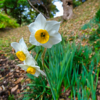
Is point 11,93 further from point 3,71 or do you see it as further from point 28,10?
point 28,10

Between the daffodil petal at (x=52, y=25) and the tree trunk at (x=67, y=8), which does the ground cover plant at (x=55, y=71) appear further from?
the tree trunk at (x=67, y=8)

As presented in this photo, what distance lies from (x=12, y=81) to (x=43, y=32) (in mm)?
1319

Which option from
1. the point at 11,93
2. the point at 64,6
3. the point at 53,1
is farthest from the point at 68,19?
the point at 53,1

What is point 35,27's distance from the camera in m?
0.51

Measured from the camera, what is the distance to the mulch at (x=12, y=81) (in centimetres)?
124

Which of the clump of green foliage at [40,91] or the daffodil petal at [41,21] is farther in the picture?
the clump of green foliage at [40,91]

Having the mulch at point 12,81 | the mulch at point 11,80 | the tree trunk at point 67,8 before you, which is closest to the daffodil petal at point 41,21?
the mulch at point 12,81

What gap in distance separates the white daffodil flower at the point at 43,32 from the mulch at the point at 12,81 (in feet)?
2.57

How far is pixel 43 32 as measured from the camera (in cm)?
52

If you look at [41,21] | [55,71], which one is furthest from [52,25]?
[55,71]

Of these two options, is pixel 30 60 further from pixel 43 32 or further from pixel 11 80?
pixel 11 80

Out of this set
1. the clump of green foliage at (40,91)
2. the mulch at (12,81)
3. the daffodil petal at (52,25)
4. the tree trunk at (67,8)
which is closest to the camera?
the daffodil petal at (52,25)

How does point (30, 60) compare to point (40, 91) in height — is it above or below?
above

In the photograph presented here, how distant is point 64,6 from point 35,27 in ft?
16.4
